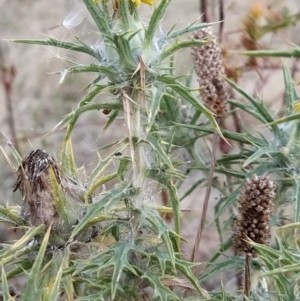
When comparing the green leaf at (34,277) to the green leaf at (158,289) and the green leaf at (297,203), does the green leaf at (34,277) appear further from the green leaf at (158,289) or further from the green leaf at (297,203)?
the green leaf at (297,203)

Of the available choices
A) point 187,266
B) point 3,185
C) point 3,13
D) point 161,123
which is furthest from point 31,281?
point 3,13

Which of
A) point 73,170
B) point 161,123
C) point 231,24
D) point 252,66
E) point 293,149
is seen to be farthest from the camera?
point 231,24

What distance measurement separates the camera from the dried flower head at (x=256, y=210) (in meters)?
1.15

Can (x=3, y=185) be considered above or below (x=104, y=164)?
below

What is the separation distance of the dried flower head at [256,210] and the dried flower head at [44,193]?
0.38 meters

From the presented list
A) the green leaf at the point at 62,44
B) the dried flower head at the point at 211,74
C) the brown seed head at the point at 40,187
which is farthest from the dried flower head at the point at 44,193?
the dried flower head at the point at 211,74

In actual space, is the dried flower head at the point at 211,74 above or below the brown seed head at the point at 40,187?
above

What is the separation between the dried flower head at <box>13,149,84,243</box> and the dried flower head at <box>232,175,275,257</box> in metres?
0.38

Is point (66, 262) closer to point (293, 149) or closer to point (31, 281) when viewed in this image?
point (31, 281)

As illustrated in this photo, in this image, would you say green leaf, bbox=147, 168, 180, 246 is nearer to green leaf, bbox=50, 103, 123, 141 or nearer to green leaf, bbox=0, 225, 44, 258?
green leaf, bbox=50, 103, 123, 141

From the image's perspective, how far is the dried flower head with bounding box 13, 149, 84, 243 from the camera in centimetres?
114

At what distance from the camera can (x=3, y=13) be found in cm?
415

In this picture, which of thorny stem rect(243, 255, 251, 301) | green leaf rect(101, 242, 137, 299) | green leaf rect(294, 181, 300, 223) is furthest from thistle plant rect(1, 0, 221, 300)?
green leaf rect(294, 181, 300, 223)

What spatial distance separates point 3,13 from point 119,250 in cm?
349
